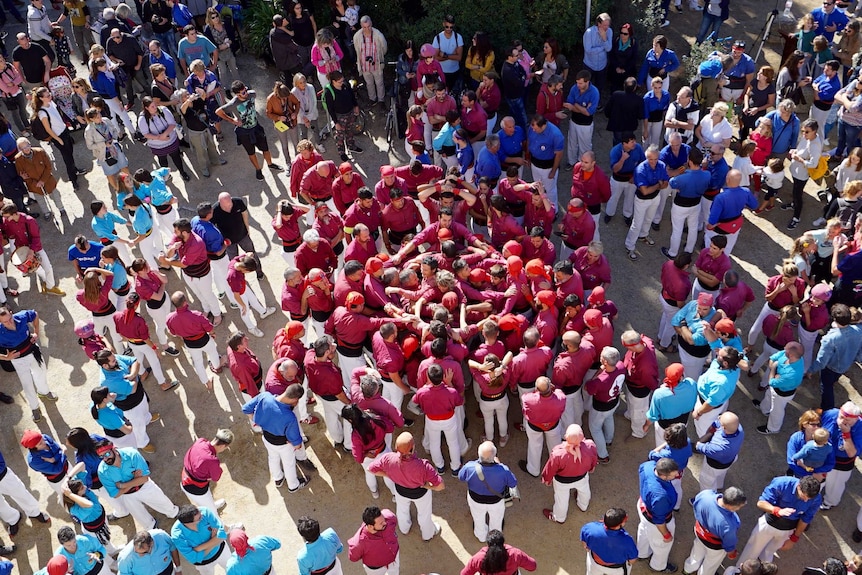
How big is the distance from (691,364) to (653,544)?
Answer: 2.46 m

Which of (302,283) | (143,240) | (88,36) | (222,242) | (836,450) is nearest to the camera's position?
(836,450)

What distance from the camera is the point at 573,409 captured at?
30.4 feet

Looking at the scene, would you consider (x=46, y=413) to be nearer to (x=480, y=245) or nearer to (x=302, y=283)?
(x=302, y=283)

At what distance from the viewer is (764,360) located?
10.1 metres

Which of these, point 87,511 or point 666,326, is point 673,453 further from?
point 87,511

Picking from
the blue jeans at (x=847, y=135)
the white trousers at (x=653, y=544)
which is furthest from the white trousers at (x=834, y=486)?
the blue jeans at (x=847, y=135)

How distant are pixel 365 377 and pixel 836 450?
4.98 m

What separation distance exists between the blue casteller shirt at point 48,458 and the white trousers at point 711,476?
278 inches

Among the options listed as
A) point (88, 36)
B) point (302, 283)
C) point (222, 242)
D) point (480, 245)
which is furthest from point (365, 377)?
point (88, 36)

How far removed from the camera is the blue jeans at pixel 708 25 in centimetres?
1572

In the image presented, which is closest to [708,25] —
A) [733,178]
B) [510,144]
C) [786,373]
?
[510,144]

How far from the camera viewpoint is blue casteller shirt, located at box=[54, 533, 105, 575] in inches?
299

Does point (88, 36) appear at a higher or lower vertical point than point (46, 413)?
higher

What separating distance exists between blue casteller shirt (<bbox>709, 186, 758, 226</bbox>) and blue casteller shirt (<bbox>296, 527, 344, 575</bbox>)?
265 inches
